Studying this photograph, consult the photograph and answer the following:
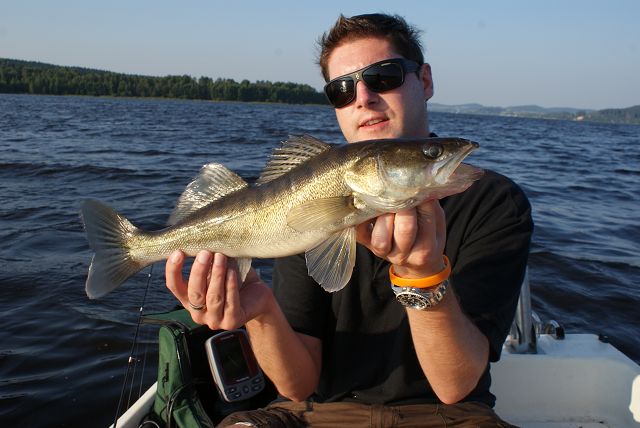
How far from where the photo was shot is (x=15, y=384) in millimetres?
5992

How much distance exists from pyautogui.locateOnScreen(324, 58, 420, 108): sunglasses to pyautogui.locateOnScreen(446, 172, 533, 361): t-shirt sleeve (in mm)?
934

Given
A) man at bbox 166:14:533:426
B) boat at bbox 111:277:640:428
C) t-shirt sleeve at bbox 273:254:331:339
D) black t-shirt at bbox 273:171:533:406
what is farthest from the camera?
boat at bbox 111:277:640:428

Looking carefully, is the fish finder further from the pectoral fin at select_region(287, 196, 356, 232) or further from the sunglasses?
the sunglasses

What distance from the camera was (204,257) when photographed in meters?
2.93

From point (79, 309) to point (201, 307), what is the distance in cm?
579

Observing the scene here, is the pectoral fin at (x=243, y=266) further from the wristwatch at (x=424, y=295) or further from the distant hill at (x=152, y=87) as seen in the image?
the distant hill at (x=152, y=87)

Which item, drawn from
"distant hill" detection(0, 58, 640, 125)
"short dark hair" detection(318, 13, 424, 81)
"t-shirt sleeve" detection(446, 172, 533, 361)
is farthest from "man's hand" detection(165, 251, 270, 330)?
"distant hill" detection(0, 58, 640, 125)

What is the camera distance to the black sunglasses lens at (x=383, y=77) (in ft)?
11.8

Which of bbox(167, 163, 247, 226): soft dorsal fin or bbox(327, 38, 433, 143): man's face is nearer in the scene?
bbox(167, 163, 247, 226): soft dorsal fin

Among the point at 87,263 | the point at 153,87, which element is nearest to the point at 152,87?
the point at 153,87

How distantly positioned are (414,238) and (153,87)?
406 feet

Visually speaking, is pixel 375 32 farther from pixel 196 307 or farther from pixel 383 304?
pixel 196 307

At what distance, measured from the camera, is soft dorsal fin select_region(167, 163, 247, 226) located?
129 inches

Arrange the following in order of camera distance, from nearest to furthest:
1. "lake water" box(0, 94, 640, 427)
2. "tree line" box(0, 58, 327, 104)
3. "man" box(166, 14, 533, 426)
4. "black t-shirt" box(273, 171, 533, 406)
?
1. "man" box(166, 14, 533, 426)
2. "black t-shirt" box(273, 171, 533, 406)
3. "lake water" box(0, 94, 640, 427)
4. "tree line" box(0, 58, 327, 104)
